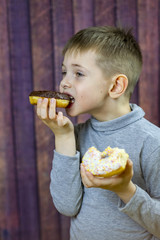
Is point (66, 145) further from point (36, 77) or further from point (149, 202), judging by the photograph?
point (36, 77)

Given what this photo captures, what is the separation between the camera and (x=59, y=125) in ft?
3.64

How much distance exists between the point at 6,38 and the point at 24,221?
1.25m

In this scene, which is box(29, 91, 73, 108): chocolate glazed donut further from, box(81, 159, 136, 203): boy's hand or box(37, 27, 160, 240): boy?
box(81, 159, 136, 203): boy's hand

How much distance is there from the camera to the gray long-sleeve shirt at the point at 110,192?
1.03 m

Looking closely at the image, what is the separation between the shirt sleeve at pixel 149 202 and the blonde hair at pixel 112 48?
1.12 feet

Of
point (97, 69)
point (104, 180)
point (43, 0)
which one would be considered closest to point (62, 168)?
point (104, 180)

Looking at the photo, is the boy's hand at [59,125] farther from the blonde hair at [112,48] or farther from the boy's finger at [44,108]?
the blonde hair at [112,48]

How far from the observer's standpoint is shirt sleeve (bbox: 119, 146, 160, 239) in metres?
0.95

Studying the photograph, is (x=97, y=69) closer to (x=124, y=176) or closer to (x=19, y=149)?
→ (x=124, y=176)

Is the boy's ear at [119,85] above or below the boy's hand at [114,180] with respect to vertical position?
above

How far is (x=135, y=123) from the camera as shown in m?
1.11

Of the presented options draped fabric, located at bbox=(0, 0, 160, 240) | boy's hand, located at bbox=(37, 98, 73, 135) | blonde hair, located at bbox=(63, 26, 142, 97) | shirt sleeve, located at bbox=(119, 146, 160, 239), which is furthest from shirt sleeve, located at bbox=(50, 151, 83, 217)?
draped fabric, located at bbox=(0, 0, 160, 240)

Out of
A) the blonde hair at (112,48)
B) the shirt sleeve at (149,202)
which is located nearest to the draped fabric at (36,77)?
the blonde hair at (112,48)

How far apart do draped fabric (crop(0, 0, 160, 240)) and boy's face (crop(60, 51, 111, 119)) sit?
735 mm
